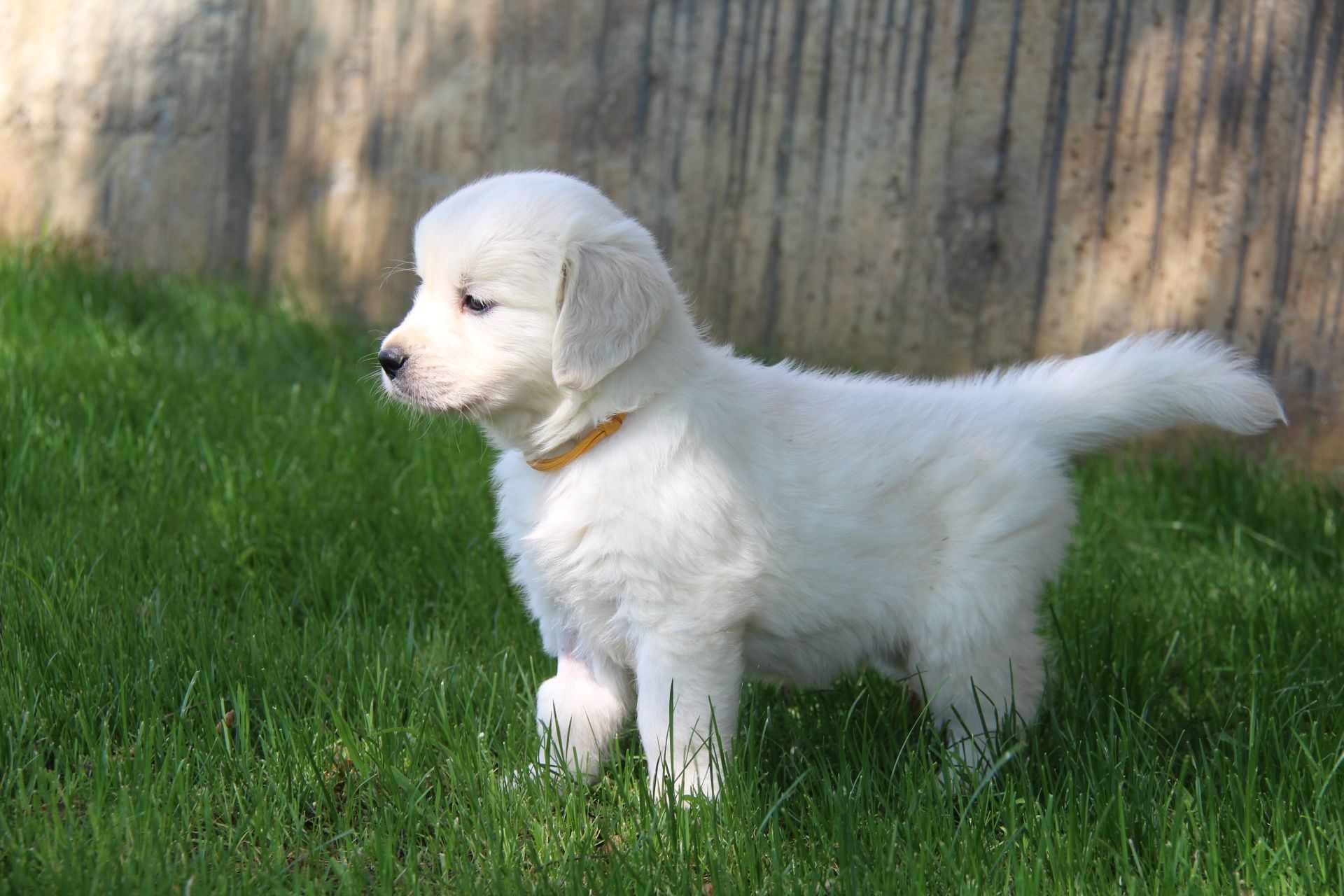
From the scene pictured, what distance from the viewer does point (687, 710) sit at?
2559 millimetres

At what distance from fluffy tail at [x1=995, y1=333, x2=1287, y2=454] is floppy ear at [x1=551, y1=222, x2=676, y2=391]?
2.82 ft

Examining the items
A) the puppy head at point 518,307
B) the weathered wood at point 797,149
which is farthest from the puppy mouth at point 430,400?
the weathered wood at point 797,149

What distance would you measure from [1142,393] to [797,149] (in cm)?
241

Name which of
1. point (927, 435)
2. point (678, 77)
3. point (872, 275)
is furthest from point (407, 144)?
point (927, 435)

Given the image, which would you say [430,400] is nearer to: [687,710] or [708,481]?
[708,481]

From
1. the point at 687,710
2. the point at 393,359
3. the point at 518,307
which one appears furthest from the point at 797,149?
the point at 687,710

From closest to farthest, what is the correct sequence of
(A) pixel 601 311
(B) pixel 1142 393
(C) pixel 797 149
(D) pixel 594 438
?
(A) pixel 601 311
(D) pixel 594 438
(B) pixel 1142 393
(C) pixel 797 149

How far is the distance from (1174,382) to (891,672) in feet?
2.90

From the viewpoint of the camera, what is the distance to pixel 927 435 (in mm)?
2760

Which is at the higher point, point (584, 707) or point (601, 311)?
point (601, 311)

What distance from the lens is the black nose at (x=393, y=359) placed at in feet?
8.43

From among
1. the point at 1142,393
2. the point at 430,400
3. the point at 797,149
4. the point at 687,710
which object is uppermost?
the point at 797,149

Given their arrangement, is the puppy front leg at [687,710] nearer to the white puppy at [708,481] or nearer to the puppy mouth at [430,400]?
the white puppy at [708,481]

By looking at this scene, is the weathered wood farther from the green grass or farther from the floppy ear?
the floppy ear
